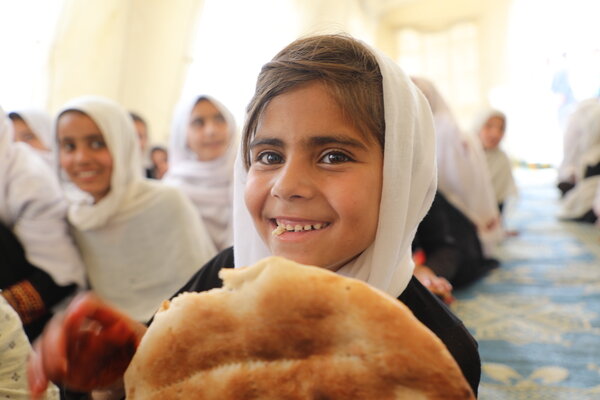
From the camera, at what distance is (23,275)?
153 cm

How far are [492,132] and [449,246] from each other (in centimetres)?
265

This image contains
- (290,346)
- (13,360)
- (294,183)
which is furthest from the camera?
(13,360)

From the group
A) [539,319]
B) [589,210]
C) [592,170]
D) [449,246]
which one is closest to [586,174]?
[592,170]

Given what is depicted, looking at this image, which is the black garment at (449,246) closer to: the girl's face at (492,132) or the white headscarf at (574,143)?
the girl's face at (492,132)

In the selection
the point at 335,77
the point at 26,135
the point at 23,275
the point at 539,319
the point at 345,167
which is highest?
the point at 335,77

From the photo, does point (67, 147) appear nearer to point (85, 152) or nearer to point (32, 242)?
point (85, 152)

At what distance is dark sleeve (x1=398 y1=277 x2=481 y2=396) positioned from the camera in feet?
2.40

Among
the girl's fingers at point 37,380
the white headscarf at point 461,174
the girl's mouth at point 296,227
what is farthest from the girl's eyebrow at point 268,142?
the white headscarf at point 461,174

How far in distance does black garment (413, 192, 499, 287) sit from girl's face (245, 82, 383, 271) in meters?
1.22

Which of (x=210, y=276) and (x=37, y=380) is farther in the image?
(x=210, y=276)

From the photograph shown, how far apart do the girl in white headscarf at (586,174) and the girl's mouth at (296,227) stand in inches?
123

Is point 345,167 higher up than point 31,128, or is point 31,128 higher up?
point 345,167

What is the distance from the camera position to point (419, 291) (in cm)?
83

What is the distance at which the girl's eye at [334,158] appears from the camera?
2.31 feet
